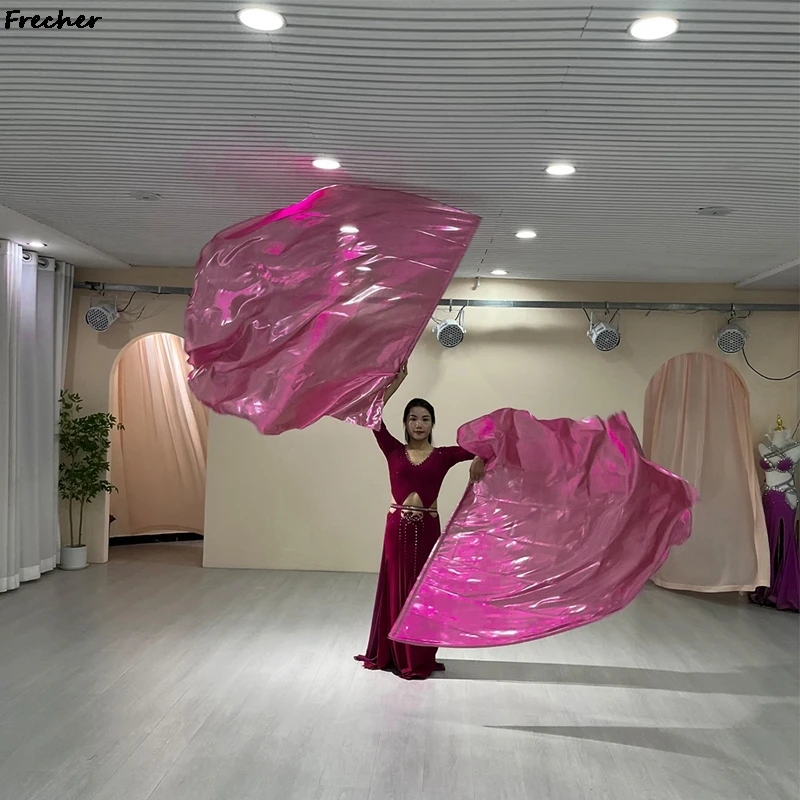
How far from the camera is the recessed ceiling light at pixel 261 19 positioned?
279 cm

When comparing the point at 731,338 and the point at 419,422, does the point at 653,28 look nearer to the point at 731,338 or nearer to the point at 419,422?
the point at 419,422

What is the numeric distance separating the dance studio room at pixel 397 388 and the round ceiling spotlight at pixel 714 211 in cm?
3

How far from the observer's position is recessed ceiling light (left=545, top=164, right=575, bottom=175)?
4.34 metres

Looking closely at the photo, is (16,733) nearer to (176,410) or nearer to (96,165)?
(96,165)

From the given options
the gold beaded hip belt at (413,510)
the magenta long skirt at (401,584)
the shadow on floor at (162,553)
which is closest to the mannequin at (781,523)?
the magenta long skirt at (401,584)

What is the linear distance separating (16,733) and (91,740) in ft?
1.14

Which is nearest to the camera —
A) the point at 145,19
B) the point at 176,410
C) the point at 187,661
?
the point at 145,19

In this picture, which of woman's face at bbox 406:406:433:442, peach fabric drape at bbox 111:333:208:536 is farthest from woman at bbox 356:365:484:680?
peach fabric drape at bbox 111:333:208:536

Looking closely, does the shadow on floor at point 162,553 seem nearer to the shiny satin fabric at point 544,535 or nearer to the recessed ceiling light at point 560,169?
the shiny satin fabric at point 544,535

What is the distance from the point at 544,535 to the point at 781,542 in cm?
374

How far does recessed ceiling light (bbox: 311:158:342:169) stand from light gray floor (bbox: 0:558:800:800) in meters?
2.72

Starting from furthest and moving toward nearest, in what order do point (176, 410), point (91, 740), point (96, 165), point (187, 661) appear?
1. point (176, 410)
2. point (187, 661)
3. point (96, 165)
4. point (91, 740)

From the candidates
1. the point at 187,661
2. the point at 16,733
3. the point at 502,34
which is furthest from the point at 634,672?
the point at 502,34

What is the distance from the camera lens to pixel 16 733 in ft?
12.2
